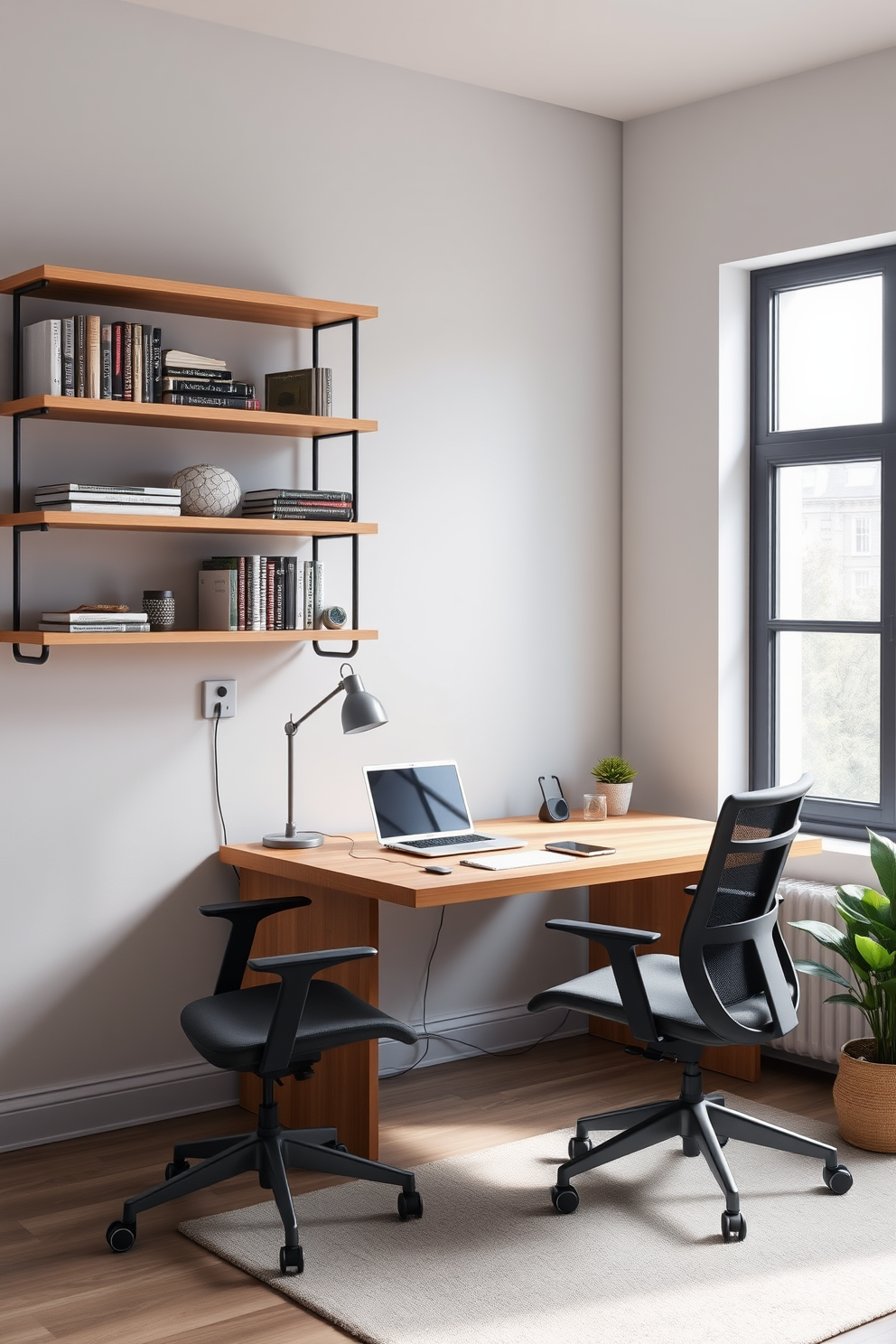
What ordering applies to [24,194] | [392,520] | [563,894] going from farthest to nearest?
[563,894] < [392,520] < [24,194]

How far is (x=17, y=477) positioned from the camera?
3455 millimetres

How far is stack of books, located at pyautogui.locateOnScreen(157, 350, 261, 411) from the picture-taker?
139 inches

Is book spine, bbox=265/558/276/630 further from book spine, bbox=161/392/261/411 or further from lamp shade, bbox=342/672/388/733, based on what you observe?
book spine, bbox=161/392/261/411

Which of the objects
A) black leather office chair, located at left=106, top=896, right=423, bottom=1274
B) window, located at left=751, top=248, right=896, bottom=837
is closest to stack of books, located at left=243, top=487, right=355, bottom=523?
black leather office chair, located at left=106, top=896, right=423, bottom=1274

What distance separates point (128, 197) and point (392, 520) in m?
1.16

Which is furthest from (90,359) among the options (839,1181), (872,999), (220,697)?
(839,1181)

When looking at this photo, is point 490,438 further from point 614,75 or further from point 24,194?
point 24,194

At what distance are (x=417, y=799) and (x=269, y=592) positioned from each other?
72 centimetres

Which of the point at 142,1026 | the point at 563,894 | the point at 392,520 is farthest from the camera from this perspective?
the point at 563,894

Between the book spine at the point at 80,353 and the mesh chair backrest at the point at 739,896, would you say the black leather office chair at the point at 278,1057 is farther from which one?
the book spine at the point at 80,353

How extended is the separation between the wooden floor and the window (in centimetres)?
96

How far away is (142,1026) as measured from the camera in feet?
12.4

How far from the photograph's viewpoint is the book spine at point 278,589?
3.75 metres

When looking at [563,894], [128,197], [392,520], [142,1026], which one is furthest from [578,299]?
[142,1026]
